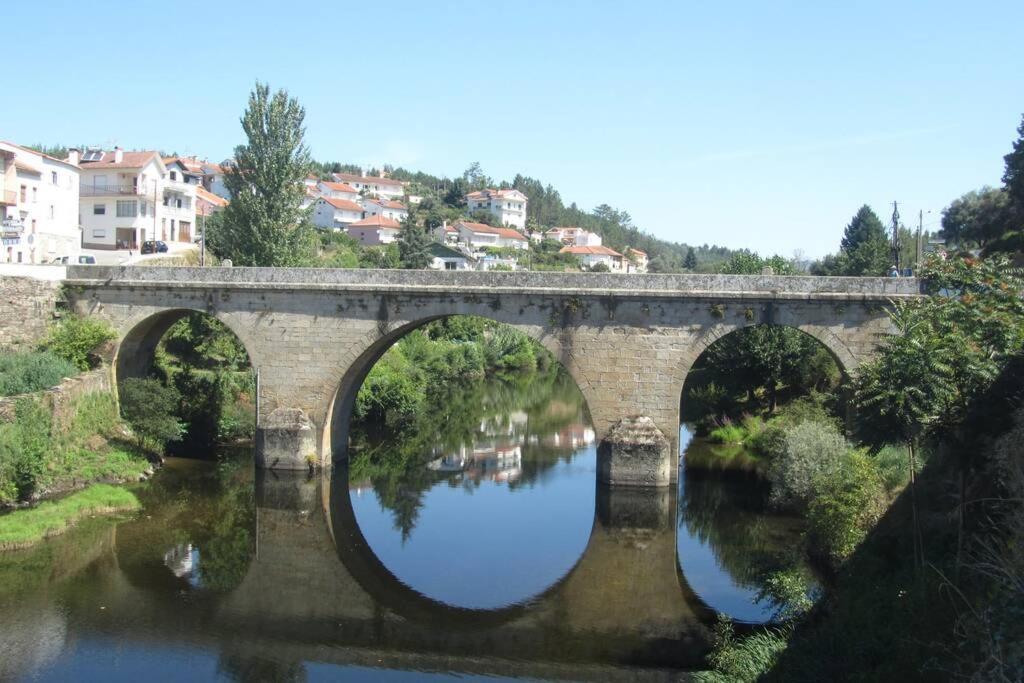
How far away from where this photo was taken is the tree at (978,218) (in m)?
37.1

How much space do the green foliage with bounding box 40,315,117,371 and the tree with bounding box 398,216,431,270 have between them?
36163 mm

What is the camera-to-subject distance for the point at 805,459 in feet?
68.2

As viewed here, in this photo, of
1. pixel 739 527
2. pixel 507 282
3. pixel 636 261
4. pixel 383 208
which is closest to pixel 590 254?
pixel 636 261

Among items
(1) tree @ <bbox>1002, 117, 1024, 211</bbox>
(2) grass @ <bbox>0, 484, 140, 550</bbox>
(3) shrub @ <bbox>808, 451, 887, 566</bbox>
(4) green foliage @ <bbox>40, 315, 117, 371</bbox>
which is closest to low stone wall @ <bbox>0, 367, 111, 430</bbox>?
(4) green foliage @ <bbox>40, 315, 117, 371</bbox>

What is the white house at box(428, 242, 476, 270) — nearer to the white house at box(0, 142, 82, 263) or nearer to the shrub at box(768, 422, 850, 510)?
the white house at box(0, 142, 82, 263)

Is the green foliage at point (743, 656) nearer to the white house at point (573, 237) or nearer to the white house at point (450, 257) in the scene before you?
the white house at point (450, 257)

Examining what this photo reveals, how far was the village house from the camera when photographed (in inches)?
4444

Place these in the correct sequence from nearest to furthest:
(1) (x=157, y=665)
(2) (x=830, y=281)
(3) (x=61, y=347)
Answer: (1) (x=157, y=665)
(2) (x=830, y=281)
(3) (x=61, y=347)

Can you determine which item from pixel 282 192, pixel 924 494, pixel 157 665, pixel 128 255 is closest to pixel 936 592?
pixel 924 494

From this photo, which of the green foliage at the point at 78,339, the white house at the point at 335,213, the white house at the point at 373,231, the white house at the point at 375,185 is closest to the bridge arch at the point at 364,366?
the green foliage at the point at 78,339

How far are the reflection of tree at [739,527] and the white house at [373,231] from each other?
61.3 metres

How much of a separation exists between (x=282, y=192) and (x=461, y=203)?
8646 cm

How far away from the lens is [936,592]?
1168cm

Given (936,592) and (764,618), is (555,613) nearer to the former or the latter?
(764,618)
